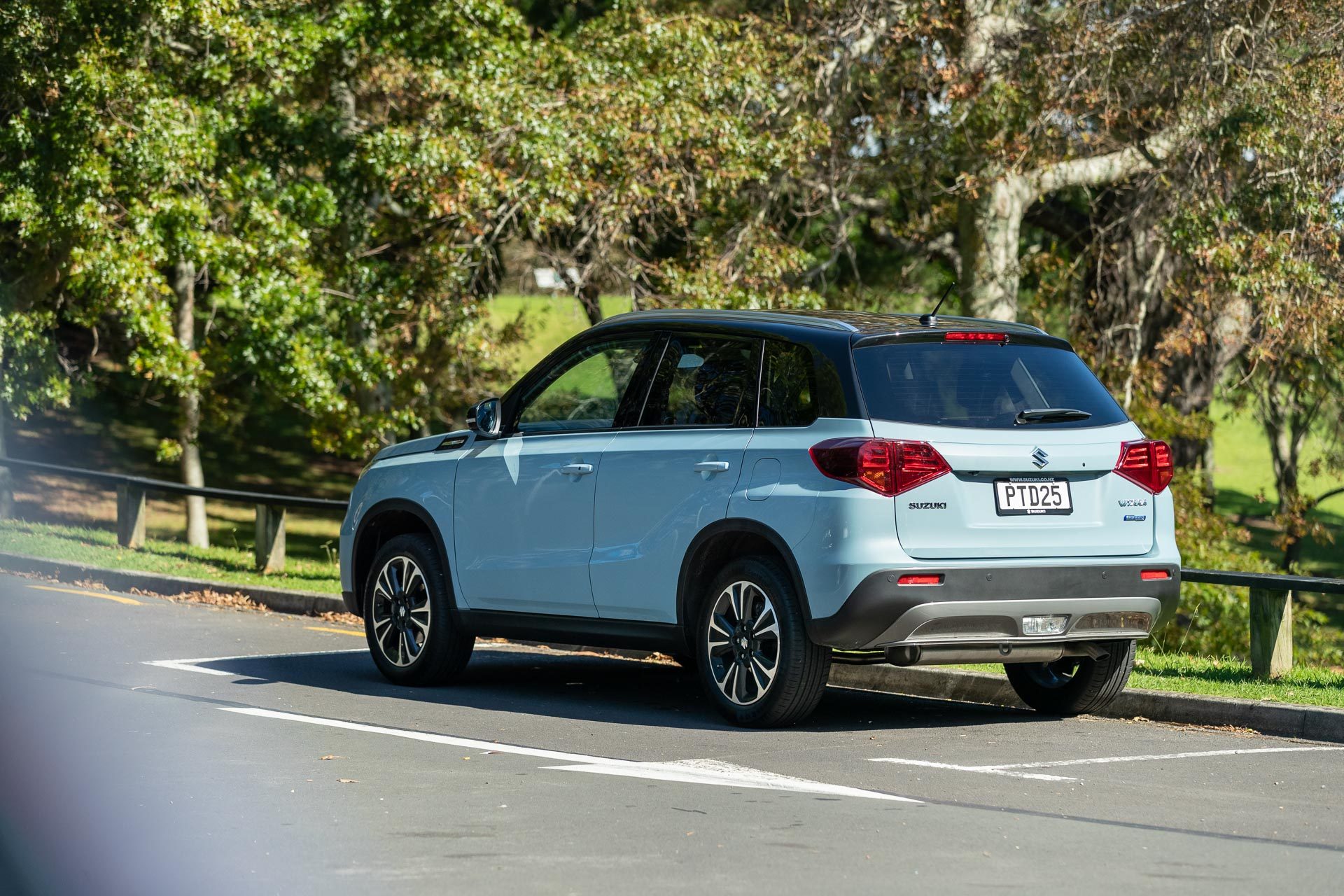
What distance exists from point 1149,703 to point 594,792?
381 cm

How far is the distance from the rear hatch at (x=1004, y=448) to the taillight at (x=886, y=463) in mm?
37

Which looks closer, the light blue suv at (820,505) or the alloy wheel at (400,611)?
the light blue suv at (820,505)

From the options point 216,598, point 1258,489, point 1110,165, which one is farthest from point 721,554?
point 1258,489

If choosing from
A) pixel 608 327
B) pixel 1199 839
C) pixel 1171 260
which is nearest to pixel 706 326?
pixel 608 327

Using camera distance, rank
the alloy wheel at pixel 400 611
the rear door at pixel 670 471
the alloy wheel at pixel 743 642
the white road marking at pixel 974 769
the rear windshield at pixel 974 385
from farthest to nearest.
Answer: the alloy wheel at pixel 400 611 → the rear door at pixel 670 471 → the alloy wheel at pixel 743 642 → the rear windshield at pixel 974 385 → the white road marking at pixel 974 769

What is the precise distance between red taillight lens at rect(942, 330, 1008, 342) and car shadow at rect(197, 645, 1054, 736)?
6.35 ft

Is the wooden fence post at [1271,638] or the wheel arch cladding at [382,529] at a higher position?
the wheel arch cladding at [382,529]

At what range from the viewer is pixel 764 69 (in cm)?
2033

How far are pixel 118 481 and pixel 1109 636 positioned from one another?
465 inches

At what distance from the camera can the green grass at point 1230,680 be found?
30.4 feet

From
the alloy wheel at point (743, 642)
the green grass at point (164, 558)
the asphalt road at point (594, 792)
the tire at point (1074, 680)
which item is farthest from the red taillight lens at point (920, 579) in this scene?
the green grass at point (164, 558)

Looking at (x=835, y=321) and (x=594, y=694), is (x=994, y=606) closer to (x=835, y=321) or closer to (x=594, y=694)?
(x=835, y=321)

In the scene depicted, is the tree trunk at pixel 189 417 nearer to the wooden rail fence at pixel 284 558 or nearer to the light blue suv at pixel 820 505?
the wooden rail fence at pixel 284 558

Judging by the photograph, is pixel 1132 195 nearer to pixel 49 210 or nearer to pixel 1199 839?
pixel 49 210
